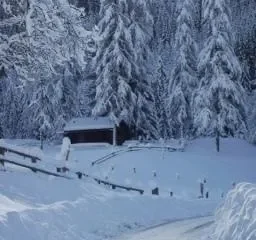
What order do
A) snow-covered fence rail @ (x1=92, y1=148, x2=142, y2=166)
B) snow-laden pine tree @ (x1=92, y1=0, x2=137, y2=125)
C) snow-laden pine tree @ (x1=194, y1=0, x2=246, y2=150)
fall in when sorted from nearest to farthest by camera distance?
snow-covered fence rail @ (x1=92, y1=148, x2=142, y2=166) → snow-laden pine tree @ (x1=92, y1=0, x2=137, y2=125) → snow-laden pine tree @ (x1=194, y1=0, x2=246, y2=150)

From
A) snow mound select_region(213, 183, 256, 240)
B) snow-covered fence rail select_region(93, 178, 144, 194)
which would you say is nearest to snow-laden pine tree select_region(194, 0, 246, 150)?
snow-covered fence rail select_region(93, 178, 144, 194)

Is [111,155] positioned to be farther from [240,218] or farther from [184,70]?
[240,218]

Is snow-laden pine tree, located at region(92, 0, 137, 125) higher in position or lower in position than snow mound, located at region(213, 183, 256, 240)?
higher

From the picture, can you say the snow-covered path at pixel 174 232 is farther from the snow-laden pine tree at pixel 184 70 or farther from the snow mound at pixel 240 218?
the snow-laden pine tree at pixel 184 70

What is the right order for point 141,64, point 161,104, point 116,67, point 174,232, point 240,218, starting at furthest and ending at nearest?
point 161,104, point 141,64, point 116,67, point 174,232, point 240,218

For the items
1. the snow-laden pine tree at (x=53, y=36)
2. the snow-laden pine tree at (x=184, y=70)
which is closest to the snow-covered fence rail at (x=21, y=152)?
the snow-laden pine tree at (x=53, y=36)

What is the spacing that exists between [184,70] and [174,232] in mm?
41016

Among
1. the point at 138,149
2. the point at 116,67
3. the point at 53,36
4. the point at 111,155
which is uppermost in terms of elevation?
the point at 116,67

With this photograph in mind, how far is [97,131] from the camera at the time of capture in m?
51.1

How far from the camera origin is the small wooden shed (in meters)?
48.5

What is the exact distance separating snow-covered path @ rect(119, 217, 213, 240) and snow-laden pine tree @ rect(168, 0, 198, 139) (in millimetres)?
38476

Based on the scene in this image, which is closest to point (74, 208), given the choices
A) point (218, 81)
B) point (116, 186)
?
point (116, 186)

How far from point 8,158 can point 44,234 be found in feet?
21.8

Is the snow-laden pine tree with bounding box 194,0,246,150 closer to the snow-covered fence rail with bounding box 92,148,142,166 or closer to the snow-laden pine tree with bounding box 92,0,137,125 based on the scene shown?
the snow-laden pine tree with bounding box 92,0,137,125
